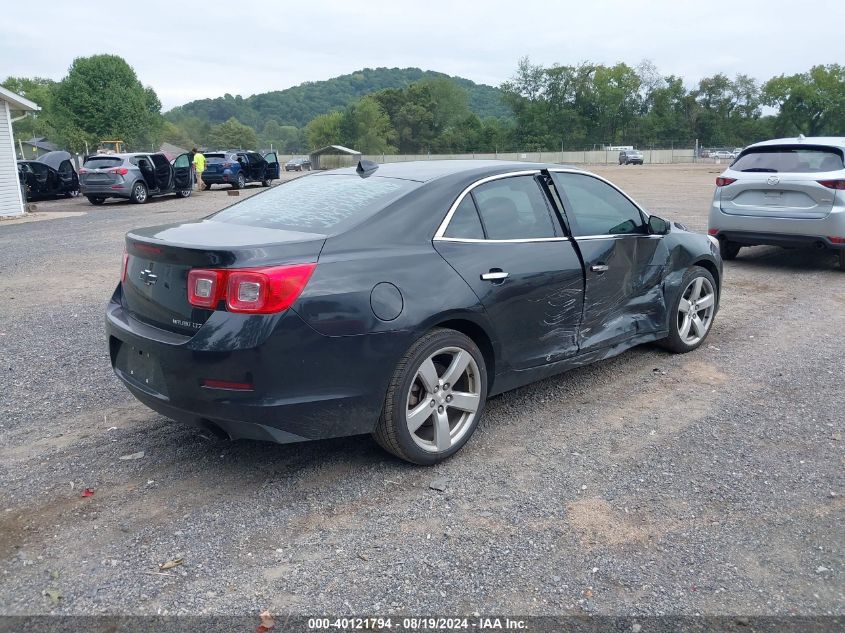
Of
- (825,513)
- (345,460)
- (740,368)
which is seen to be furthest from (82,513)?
(740,368)

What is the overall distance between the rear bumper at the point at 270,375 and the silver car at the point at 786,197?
7.20 meters

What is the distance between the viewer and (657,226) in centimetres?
522

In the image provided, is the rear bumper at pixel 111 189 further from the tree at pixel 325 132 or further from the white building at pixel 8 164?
the tree at pixel 325 132

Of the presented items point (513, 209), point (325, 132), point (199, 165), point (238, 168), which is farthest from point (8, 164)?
point (325, 132)

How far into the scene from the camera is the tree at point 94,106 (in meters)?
71.4

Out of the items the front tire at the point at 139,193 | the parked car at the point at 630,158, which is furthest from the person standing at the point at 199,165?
the parked car at the point at 630,158

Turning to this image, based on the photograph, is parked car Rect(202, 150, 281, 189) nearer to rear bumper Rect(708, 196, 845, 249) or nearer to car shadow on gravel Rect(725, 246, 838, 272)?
car shadow on gravel Rect(725, 246, 838, 272)

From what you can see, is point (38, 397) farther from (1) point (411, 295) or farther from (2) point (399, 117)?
(2) point (399, 117)

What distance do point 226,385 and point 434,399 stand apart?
3.53ft

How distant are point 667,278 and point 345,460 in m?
2.86

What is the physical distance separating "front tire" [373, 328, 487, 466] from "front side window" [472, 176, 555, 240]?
76cm

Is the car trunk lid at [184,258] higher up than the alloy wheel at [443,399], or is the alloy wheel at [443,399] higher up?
the car trunk lid at [184,258]

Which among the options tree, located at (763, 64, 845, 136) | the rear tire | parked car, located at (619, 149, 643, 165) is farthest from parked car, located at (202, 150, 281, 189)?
tree, located at (763, 64, 845, 136)

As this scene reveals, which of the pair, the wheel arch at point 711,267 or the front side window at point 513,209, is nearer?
the front side window at point 513,209
